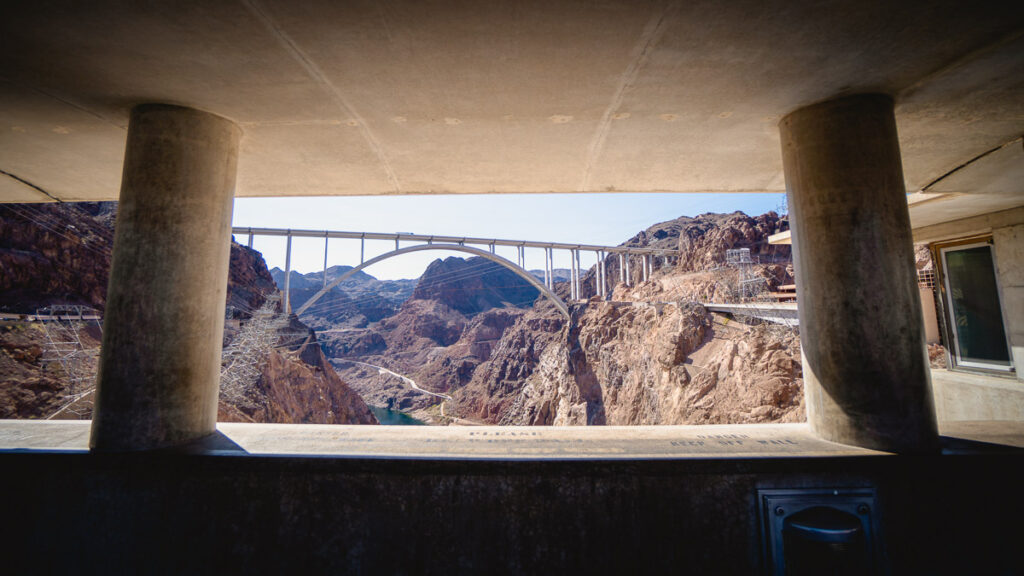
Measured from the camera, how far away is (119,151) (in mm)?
3516

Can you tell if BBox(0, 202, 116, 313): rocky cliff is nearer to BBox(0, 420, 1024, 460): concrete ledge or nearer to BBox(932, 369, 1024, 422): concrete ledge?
BBox(0, 420, 1024, 460): concrete ledge

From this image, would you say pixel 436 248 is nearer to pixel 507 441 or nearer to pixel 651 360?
pixel 651 360

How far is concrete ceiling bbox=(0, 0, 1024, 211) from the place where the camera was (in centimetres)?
204

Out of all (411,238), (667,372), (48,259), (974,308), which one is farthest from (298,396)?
(974,308)

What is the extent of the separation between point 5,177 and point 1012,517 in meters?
8.35

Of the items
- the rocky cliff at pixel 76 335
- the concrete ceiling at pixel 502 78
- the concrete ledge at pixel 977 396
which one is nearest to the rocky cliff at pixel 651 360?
the concrete ledge at pixel 977 396

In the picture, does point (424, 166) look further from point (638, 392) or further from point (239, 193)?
point (638, 392)

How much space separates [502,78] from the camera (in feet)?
8.29

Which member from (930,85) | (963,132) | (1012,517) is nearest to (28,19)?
(930,85)

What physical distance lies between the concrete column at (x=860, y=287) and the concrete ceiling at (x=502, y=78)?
35 cm

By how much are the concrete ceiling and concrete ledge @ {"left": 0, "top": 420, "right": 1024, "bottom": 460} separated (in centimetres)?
227

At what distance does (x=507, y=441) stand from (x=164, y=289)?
241cm

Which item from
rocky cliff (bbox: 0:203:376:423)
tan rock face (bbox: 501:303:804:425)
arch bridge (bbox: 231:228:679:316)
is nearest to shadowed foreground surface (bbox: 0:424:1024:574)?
rocky cliff (bbox: 0:203:376:423)

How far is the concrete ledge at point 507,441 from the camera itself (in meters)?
2.44
